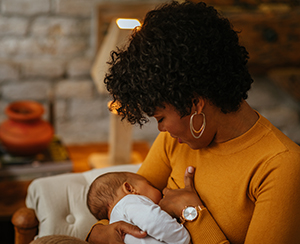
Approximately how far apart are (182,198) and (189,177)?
0.25 feet

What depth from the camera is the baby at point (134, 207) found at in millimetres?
1105

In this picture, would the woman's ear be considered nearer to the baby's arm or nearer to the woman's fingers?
the woman's fingers

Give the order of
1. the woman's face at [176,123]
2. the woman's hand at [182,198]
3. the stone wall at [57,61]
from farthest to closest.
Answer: the stone wall at [57,61]
the woman's hand at [182,198]
the woman's face at [176,123]

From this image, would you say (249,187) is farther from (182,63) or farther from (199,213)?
(182,63)

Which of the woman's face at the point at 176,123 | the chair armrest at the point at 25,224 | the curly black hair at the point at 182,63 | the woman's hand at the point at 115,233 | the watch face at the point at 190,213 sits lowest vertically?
the chair armrest at the point at 25,224

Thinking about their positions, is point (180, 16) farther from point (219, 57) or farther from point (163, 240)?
point (163, 240)

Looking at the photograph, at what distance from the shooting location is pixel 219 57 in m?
0.94

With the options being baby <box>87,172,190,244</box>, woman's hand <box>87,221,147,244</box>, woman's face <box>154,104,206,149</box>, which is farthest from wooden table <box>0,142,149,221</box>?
woman's face <box>154,104,206,149</box>

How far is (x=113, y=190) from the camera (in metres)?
1.33

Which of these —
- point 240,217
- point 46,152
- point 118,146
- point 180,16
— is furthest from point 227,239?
point 46,152

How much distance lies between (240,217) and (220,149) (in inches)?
8.2

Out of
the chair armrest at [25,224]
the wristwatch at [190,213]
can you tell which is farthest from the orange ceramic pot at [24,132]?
the wristwatch at [190,213]

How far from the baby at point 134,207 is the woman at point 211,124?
35 mm

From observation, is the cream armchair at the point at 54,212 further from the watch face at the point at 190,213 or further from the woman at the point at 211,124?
the watch face at the point at 190,213
